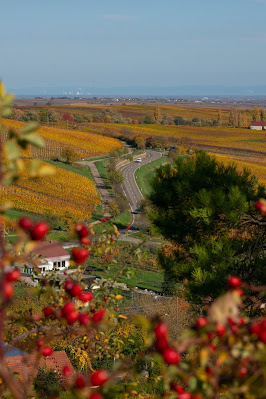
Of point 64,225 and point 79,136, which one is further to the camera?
point 79,136

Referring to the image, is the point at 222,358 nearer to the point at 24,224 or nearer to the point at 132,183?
the point at 24,224

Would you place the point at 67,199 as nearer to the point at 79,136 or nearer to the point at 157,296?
the point at 157,296

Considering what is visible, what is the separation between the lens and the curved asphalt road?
38.1 metres

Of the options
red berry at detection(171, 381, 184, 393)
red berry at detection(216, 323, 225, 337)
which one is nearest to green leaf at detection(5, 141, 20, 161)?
red berry at detection(216, 323, 225, 337)

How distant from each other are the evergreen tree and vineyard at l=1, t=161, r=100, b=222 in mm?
21367

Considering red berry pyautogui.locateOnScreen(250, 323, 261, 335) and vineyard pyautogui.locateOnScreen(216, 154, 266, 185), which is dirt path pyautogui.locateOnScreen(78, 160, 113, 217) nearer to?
vineyard pyautogui.locateOnScreen(216, 154, 266, 185)

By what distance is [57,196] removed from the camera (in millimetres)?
36312

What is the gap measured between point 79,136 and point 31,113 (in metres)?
16.7

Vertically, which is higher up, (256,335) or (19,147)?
(19,147)

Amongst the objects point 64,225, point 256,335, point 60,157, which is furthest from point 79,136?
point 256,335

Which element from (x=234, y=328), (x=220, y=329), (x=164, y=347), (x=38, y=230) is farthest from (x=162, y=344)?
(x=38, y=230)

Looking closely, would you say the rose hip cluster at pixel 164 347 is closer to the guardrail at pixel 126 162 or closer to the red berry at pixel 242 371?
→ the red berry at pixel 242 371

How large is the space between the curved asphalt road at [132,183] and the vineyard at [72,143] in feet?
14.4

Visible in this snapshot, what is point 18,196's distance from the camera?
112 ft
